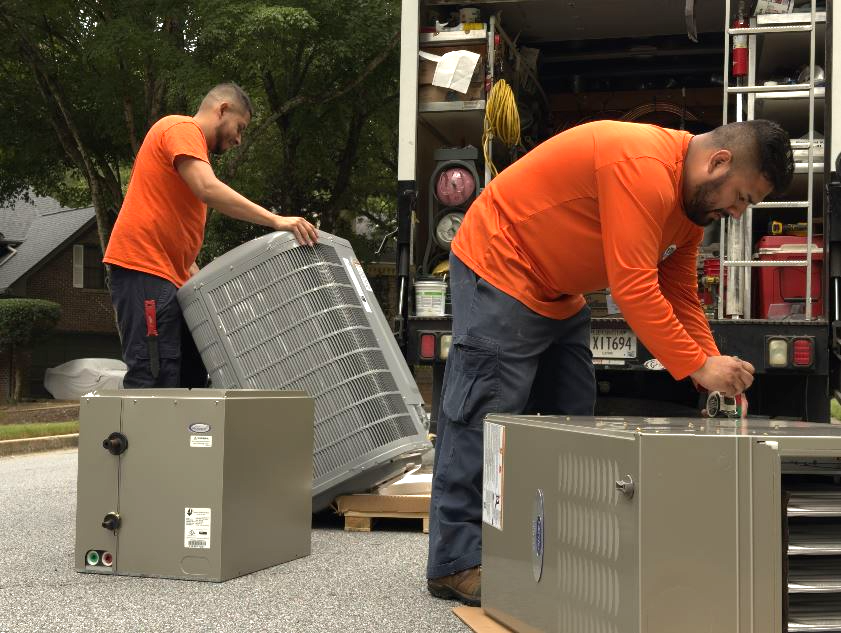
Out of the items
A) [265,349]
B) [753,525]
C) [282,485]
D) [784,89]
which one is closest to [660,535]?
[753,525]

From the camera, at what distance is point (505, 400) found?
3309 mm

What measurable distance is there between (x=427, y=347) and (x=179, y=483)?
2.66m

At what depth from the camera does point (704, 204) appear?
9.70 feet

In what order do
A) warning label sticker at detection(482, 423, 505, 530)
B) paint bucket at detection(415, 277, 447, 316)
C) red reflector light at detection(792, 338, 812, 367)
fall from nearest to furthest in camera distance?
warning label sticker at detection(482, 423, 505, 530), red reflector light at detection(792, 338, 812, 367), paint bucket at detection(415, 277, 447, 316)

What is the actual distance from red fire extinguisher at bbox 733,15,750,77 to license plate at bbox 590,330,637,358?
1567mm

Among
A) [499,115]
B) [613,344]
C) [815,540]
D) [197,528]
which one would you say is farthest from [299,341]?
[815,540]

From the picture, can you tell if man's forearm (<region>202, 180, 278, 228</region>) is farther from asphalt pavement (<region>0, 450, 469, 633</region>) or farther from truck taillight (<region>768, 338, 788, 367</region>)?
truck taillight (<region>768, 338, 788, 367</region>)

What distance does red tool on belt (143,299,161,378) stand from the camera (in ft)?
14.7

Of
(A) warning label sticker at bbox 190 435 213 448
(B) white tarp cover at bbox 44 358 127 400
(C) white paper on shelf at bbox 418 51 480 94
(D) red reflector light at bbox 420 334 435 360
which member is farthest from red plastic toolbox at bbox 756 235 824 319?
(B) white tarp cover at bbox 44 358 127 400

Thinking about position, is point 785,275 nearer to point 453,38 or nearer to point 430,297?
point 430,297

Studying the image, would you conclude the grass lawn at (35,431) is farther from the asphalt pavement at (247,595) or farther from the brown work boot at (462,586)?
the brown work boot at (462,586)

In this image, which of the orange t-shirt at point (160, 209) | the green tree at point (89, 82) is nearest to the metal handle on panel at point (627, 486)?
the orange t-shirt at point (160, 209)

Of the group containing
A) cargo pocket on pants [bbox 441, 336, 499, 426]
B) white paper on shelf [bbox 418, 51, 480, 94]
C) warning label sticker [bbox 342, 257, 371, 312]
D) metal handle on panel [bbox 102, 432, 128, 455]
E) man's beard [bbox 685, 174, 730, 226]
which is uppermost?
white paper on shelf [bbox 418, 51, 480, 94]

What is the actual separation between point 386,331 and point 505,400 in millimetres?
1564
